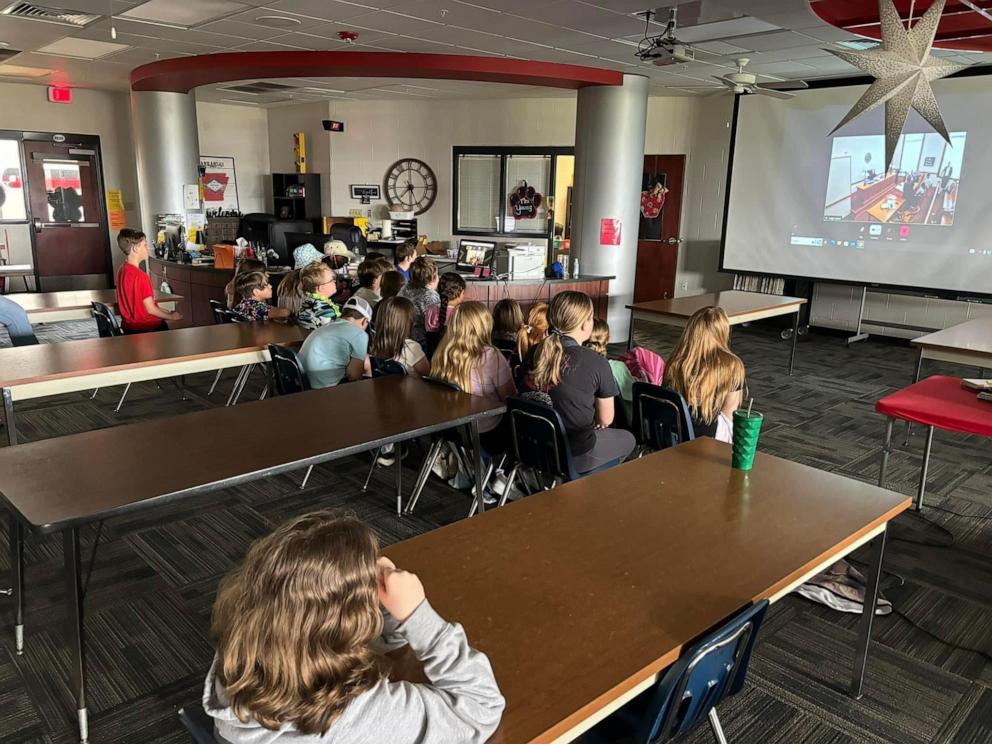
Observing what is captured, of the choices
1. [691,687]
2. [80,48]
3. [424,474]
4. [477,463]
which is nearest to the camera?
[691,687]

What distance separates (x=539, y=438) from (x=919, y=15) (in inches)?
150

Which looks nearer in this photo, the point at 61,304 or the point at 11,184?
the point at 61,304

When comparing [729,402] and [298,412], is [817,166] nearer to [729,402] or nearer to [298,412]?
[729,402]

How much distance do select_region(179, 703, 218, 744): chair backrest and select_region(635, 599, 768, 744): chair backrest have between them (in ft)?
2.67

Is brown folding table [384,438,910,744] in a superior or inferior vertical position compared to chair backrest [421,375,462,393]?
inferior

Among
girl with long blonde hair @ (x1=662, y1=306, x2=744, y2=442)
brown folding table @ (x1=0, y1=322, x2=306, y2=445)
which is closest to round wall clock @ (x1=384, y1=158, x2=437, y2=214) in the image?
brown folding table @ (x1=0, y1=322, x2=306, y2=445)

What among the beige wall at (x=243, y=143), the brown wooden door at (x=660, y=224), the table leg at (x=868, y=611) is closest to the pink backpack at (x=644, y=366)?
the table leg at (x=868, y=611)

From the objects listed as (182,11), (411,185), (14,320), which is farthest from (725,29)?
(411,185)

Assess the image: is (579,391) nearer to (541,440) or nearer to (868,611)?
(541,440)

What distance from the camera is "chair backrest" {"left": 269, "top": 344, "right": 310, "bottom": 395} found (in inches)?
146

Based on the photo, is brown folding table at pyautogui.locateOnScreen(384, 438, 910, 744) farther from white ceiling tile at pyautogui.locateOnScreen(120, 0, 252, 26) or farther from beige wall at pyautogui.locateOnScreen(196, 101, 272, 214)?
beige wall at pyautogui.locateOnScreen(196, 101, 272, 214)

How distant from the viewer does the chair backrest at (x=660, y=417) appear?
302cm

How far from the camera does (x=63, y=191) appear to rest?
33.5 feet

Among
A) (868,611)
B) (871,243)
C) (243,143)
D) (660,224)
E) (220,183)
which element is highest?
(243,143)
